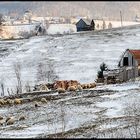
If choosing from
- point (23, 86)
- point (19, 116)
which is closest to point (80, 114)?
point (19, 116)

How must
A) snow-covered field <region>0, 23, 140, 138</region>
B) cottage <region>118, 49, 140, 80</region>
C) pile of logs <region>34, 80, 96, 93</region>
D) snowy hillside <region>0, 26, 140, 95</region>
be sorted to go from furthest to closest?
snowy hillside <region>0, 26, 140, 95</region> → cottage <region>118, 49, 140, 80</region> → pile of logs <region>34, 80, 96, 93</region> → snow-covered field <region>0, 23, 140, 138</region>

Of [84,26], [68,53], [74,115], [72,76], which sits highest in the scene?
[84,26]

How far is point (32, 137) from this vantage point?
29.7m

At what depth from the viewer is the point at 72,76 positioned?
7875 centimetres

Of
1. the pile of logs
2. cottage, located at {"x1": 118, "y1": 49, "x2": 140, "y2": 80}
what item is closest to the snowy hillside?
cottage, located at {"x1": 118, "y1": 49, "x2": 140, "y2": 80}

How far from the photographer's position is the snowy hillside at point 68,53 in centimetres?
8186

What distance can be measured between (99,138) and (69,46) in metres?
81.9

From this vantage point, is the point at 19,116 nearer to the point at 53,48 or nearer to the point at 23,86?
the point at 23,86

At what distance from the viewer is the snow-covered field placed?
33.0 meters

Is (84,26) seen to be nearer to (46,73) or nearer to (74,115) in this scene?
(46,73)

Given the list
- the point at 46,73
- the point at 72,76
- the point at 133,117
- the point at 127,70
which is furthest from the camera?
the point at 46,73

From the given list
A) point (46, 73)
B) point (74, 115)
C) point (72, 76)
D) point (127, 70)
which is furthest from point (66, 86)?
point (46, 73)

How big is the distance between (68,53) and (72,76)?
2319cm

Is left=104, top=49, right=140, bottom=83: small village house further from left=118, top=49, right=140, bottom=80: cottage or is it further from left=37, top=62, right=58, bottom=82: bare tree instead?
left=37, top=62, right=58, bottom=82: bare tree
